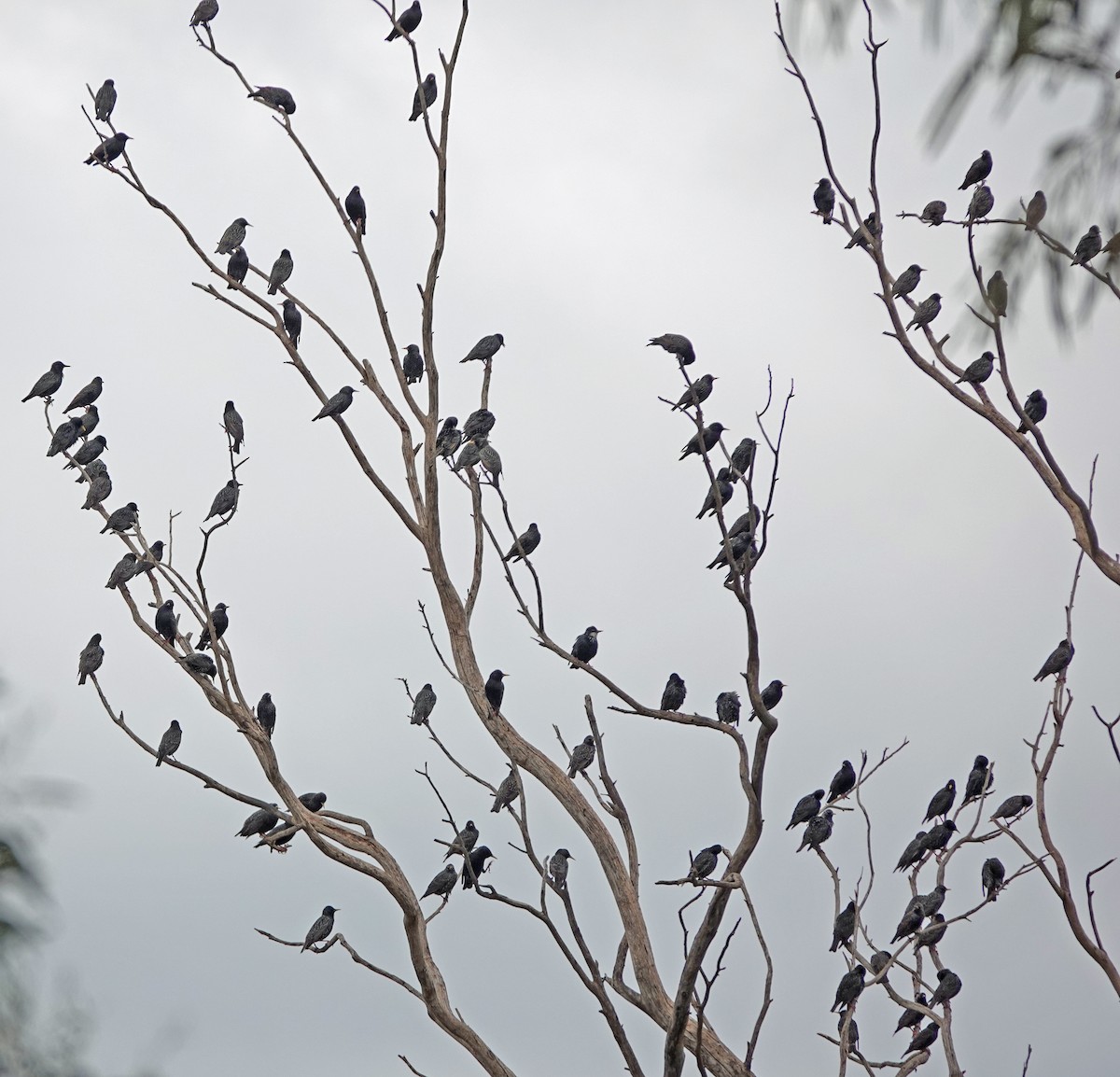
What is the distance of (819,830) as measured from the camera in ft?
27.6

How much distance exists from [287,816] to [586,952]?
5.53ft

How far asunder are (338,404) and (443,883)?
3042 mm

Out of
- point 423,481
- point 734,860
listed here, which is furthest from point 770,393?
point 423,481

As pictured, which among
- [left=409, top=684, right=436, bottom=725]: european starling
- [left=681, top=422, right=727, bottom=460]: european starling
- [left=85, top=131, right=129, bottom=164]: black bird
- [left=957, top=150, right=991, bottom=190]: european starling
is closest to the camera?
[left=681, top=422, right=727, bottom=460]: european starling

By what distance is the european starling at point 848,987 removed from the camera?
8453mm

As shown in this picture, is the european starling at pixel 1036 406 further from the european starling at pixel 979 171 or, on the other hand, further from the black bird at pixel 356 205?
the black bird at pixel 356 205

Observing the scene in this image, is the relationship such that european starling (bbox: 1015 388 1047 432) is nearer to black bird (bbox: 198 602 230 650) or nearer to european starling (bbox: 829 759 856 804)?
european starling (bbox: 829 759 856 804)

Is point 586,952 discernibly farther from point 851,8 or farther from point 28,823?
point 851,8

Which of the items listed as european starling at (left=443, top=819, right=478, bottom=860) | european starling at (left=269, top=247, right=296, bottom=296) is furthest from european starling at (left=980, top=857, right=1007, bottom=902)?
european starling at (left=269, top=247, right=296, bottom=296)

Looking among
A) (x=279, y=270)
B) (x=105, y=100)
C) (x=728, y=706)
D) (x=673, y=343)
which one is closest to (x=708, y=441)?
(x=673, y=343)

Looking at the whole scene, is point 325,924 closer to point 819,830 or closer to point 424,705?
point 424,705

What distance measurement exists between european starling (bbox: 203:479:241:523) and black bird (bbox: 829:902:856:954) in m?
4.11

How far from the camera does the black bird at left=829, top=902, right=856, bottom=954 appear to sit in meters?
8.17

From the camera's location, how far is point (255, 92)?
28.4ft
